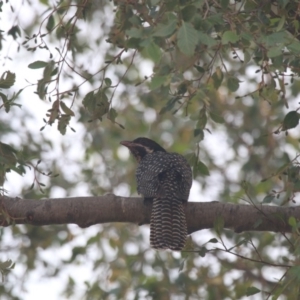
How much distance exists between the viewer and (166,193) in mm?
6848

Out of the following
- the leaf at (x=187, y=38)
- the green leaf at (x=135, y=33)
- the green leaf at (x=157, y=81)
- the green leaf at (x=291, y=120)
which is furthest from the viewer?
the green leaf at (x=291, y=120)

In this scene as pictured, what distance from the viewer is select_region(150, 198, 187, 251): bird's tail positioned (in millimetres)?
6402

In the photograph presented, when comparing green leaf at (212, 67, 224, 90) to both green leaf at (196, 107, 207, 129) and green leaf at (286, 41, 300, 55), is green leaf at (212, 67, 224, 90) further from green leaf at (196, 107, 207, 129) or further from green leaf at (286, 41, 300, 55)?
green leaf at (286, 41, 300, 55)

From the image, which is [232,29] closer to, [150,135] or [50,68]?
[50,68]

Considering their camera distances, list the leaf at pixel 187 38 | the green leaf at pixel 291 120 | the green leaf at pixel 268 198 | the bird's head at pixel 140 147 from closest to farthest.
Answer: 1. the leaf at pixel 187 38
2. the green leaf at pixel 291 120
3. the green leaf at pixel 268 198
4. the bird's head at pixel 140 147

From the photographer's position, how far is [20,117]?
1076cm

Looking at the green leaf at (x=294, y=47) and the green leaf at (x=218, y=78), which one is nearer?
the green leaf at (x=294, y=47)

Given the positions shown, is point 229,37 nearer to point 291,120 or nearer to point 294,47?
point 294,47

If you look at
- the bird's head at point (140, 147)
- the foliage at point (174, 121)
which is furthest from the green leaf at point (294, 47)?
the bird's head at point (140, 147)

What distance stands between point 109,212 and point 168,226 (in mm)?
817

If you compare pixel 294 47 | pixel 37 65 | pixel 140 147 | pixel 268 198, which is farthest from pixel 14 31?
pixel 294 47

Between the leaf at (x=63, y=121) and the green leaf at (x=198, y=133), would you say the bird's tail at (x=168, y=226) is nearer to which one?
the green leaf at (x=198, y=133)

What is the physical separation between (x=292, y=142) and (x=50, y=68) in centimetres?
594

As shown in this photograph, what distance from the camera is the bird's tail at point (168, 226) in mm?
6402
